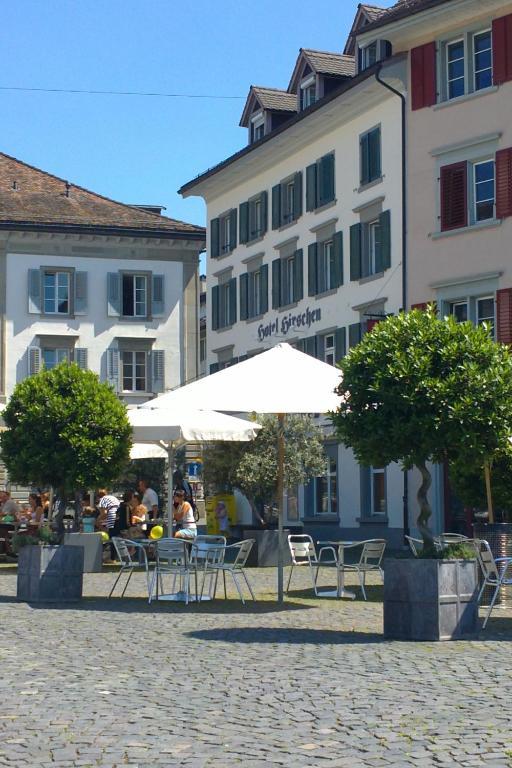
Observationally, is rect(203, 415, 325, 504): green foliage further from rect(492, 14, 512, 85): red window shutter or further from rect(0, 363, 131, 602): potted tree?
rect(0, 363, 131, 602): potted tree

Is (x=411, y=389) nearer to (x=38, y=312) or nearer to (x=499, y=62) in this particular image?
(x=499, y=62)

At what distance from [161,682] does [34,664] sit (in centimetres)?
148

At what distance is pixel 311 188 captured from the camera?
3984cm

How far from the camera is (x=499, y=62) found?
31.4m

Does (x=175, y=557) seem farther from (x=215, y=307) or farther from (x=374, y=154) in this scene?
(x=215, y=307)

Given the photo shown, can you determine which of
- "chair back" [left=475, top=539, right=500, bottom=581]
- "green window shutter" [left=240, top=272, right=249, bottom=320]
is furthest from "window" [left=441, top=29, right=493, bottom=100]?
"chair back" [left=475, top=539, right=500, bottom=581]

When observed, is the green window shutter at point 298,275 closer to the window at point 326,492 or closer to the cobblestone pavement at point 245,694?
the window at point 326,492

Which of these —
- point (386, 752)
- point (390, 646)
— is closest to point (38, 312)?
point (390, 646)

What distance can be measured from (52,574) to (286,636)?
483 centimetres

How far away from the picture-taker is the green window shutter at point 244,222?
44.5 m

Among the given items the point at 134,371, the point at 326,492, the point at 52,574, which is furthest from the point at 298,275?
→ the point at 52,574

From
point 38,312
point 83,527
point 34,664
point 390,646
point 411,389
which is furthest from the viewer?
point 38,312

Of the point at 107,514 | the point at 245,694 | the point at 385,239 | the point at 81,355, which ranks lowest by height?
the point at 245,694

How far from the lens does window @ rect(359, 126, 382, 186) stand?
3569 cm
